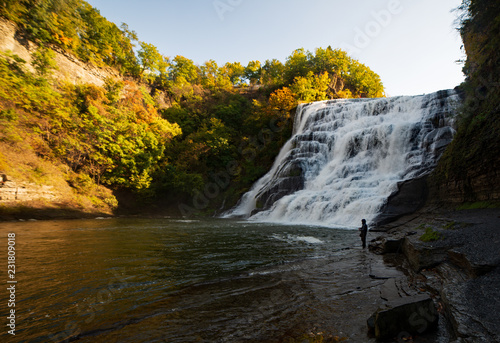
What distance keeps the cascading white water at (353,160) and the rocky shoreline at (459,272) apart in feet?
20.7

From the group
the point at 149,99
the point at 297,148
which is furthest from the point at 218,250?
the point at 149,99

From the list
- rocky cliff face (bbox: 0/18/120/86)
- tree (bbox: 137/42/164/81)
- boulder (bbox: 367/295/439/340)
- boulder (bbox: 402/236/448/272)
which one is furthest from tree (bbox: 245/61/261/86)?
boulder (bbox: 367/295/439/340)

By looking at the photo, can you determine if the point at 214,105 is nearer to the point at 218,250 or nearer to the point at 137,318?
the point at 218,250

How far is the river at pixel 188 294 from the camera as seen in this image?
2.76 metres

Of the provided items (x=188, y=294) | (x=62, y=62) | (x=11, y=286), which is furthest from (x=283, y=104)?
(x=11, y=286)

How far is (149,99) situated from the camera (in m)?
30.2

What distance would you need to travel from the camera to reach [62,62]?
2275cm

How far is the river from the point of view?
2.76 m

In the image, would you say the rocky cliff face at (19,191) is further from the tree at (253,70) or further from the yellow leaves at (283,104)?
the tree at (253,70)

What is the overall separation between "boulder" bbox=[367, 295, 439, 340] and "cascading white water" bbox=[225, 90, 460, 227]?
10.3 metres

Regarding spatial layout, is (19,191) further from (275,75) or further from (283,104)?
(275,75)

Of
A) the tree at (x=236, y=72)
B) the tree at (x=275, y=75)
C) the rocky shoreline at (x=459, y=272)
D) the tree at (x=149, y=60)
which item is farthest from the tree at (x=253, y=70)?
the rocky shoreline at (x=459, y=272)

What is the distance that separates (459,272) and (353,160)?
612 inches

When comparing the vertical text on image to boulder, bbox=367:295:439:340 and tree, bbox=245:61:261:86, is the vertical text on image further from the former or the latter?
tree, bbox=245:61:261:86
